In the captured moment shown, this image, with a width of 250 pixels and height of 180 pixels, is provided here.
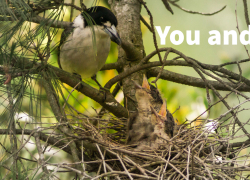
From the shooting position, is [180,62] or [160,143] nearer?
[160,143]

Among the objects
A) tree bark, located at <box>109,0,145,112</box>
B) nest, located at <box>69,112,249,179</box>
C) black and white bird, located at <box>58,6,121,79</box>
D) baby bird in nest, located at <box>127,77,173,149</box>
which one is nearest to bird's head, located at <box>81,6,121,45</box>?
black and white bird, located at <box>58,6,121,79</box>

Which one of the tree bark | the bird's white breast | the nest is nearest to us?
the nest

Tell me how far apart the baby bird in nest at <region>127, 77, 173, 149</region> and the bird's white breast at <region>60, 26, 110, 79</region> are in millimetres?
485

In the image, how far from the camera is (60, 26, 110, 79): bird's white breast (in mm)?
2213

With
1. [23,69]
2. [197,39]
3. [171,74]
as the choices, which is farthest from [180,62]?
[197,39]

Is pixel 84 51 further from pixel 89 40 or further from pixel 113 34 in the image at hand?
pixel 113 34

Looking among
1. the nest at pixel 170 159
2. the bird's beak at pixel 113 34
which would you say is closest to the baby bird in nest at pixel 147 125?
the nest at pixel 170 159

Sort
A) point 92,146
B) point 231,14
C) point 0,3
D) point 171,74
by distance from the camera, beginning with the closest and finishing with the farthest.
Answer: point 0,3 < point 92,146 < point 171,74 < point 231,14

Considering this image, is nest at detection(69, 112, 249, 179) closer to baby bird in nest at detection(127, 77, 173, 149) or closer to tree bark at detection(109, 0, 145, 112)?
baby bird in nest at detection(127, 77, 173, 149)

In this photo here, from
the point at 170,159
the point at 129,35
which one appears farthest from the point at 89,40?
the point at 170,159

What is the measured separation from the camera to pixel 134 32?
2.76m

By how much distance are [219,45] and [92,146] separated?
14.6 feet

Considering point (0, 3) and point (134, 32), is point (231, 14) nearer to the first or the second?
point (134, 32)

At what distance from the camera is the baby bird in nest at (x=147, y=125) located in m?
1.84
